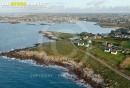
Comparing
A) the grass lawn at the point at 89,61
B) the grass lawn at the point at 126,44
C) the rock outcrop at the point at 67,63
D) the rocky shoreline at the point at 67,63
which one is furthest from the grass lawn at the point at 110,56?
the grass lawn at the point at 126,44

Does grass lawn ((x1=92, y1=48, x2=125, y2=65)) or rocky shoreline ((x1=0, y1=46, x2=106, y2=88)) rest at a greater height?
grass lawn ((x1=92, y1=48, x2=125, y2=65))

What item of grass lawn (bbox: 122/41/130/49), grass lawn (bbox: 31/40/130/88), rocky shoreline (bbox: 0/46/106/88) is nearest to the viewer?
grass lawn (bbox: 31/40/130/88)

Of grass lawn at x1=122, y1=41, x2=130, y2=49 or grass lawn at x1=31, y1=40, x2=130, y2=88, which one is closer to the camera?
grass lawn at x1=31, y1=40, x2=130, y2=88

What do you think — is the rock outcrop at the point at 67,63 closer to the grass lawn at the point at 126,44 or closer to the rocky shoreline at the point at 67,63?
the rocky shoreline at the point at 67,63

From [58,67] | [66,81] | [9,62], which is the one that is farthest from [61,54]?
[66,81]

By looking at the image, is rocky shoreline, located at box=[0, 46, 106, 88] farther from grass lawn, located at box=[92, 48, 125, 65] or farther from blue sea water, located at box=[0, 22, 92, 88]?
grass lawn, located at box=[92, 48, 125, 65]

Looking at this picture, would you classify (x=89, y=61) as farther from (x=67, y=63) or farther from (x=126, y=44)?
(x=126, y=44)

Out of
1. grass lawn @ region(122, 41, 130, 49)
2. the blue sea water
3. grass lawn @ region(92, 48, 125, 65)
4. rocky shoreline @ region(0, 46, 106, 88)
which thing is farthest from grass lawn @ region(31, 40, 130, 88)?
grass lawn @ region(122, 41, 130, 49)

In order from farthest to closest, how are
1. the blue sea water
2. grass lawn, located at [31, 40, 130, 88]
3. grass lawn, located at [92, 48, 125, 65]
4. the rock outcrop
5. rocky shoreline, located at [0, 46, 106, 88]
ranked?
grass lawn, located at [92, 48, 125, 65]
the rock outcrop
rocky shoreline, located at [0, 46, 106, 88]
the blue sea water
grass lawn, located at [31, 40, 130, 88]
